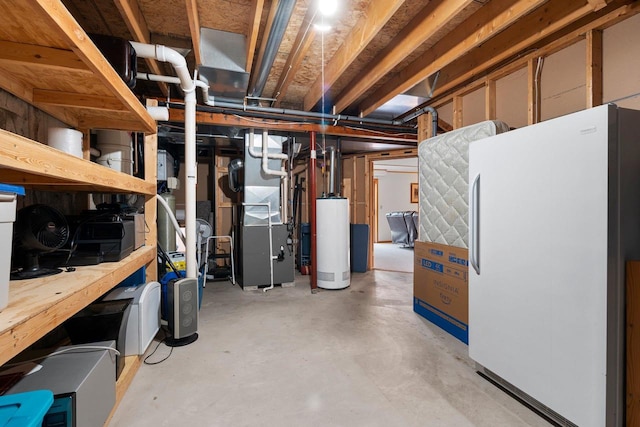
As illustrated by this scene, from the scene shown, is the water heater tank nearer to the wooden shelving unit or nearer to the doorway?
the wooden shelving unit

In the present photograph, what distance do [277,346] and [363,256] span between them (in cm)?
296

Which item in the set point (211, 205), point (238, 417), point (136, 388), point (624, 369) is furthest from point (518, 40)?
point (211, 205)

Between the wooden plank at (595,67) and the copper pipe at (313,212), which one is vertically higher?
the wooden plank at (595,67)

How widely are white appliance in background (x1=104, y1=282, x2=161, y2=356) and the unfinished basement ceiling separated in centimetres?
192

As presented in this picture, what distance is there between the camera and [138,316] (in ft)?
6.40

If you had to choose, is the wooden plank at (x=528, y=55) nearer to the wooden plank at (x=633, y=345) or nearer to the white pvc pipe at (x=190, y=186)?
the wooden plank at (x=633, y=345)

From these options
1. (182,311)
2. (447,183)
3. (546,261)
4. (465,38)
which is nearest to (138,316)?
(182,311)

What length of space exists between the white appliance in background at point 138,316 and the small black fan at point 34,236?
558 mm

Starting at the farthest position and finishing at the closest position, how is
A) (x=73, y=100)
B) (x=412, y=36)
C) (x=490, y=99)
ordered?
(x=490, y=99)
(x=412, y=36)
(x=73, y=100)

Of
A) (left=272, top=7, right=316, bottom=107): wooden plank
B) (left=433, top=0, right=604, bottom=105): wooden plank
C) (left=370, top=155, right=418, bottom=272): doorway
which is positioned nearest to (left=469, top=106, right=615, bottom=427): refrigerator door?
(left=433, top=0, right=604, bottom=105): wooden plank

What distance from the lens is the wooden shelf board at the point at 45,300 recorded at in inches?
32.9

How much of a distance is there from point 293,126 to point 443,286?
9.21 feet

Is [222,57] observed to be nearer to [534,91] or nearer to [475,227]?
[475,227]

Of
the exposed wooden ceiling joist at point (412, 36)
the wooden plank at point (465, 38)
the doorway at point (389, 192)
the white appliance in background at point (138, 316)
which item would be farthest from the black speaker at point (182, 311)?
the doorway at point (389, 192)
